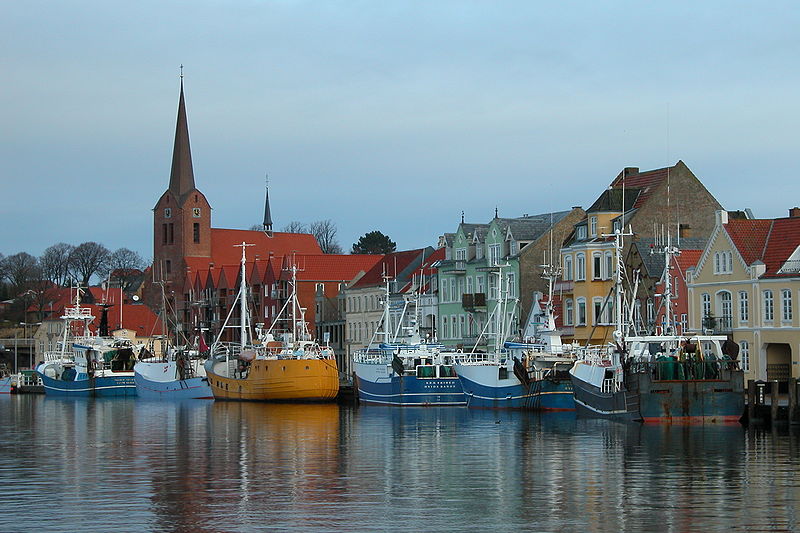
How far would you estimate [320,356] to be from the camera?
284 ft

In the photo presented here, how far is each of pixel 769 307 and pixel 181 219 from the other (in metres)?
110

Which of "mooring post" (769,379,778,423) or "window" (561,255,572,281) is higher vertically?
"window" (561,255,572,281)

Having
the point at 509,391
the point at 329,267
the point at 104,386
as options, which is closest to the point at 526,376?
the point at 509,391

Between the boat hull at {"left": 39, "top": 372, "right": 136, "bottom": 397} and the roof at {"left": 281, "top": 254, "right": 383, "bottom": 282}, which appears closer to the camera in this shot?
the boat hull at {"left": 39, "top": 372, "right": 136, "bottom": 397}

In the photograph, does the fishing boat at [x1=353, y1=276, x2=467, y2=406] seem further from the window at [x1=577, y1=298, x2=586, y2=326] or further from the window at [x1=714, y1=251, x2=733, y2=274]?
the window at [x1=714, y1=251, x2=733, y2=274]

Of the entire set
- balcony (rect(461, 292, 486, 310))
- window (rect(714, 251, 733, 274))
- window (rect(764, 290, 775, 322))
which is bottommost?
window (rect(764, 290, 775, 322))

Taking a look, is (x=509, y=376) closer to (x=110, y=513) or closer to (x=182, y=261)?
(x=110, y=513)

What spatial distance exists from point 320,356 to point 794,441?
141 ft

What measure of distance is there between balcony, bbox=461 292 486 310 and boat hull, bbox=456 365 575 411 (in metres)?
19.5

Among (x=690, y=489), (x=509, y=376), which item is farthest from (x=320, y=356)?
(x=690, y=489)

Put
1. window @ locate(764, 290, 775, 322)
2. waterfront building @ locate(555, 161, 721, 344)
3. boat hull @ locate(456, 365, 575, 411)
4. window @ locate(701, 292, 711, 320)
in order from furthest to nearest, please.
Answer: waterfront building @ locate(555, 161, 721, 344) → window @ locate(701, 292, 711, 320) → boat hull @ locate(456, 365, 575, 411) → window @ locate(764, 290, 775, 322)

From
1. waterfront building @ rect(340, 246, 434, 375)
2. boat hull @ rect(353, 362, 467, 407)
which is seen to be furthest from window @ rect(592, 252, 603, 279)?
waterfront building @ rect(340, 246, 434, 375)

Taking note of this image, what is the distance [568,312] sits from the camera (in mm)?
88312

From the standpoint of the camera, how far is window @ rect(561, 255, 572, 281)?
8820 centimetres
